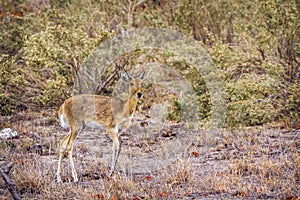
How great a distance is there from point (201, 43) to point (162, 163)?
14.7ft

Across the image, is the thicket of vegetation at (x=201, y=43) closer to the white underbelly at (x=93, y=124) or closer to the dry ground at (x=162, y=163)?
the dry ground at (x=162, y=163)

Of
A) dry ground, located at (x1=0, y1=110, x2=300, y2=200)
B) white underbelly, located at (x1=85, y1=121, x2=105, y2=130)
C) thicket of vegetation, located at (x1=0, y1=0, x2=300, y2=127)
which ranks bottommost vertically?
dry ground, located at (x1=0, y1=110, x2=300, y2=200)

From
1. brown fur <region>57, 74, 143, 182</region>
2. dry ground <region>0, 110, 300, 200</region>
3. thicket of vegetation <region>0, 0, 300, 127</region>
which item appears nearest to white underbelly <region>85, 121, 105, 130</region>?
brown fur <region>57, 74, 143, 182</region>

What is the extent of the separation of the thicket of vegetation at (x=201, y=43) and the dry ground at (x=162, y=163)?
58 cm

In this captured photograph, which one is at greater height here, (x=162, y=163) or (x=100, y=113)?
(x=100, y=113)

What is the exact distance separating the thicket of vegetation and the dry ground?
0.58m

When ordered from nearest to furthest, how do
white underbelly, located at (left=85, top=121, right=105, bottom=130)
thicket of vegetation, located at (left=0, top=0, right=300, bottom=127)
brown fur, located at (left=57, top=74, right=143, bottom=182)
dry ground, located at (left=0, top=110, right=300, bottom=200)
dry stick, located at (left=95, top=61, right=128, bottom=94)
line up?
dry ground, located at (left=0, top=110, right=300, bottom=200) → brown fur, located at (left=57, top=74, right=143, bottom=182) → white underbelly, located at (left=85, top=121, right=105, bottom=130) → thicket of vegetation, located at (left=0, top=0, right=300, bottom=127) → dry stick, located at (left=95, top=61, right=128, bottom=94)

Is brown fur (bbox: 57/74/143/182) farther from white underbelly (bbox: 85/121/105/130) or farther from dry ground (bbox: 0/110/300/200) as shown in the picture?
dry ground (bbox: 0/110/300/200)

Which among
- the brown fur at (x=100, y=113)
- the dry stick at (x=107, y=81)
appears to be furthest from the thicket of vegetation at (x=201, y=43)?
the brown fur at (x=100, y=113)

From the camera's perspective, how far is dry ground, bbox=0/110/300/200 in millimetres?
6289

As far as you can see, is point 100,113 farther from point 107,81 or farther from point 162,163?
point 107,81

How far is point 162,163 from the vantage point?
800cm

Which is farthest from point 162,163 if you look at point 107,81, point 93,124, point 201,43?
point 201,43

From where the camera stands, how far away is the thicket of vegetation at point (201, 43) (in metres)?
10.0
